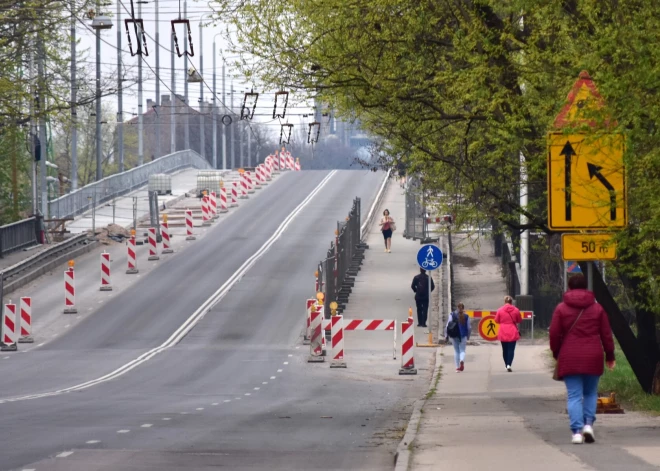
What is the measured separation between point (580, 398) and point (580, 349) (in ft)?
1.47

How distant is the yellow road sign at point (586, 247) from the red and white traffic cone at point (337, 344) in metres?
13.9

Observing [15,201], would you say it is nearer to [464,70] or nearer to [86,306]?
[86,306]

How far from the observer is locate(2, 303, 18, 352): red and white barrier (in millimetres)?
29375

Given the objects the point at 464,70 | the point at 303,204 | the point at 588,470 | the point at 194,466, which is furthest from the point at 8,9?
the point at 303,204

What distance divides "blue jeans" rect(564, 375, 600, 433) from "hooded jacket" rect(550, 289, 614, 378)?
11cm

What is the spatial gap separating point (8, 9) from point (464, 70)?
1039cm

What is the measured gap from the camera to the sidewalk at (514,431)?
10.2 meters

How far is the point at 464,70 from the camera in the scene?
14805 mm

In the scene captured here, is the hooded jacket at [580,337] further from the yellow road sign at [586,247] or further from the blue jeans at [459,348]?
the blue jeans at [459,348]

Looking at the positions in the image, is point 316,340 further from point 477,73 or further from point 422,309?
point 477,73

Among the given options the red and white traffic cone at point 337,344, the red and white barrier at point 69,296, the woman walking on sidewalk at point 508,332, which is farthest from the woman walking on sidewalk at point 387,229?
the woman walking on sidewalk at point 508,332

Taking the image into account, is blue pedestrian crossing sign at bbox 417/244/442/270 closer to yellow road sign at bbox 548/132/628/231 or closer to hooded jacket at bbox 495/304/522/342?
hooded jacket at bbox 495/304/522/342

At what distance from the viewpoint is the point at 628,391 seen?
16.5 meters

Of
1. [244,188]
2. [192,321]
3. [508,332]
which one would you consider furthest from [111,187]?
[508,332]
